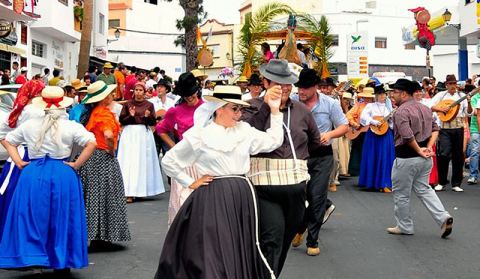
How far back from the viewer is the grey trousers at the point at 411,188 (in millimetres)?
9445

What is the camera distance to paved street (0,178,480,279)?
25.0ft

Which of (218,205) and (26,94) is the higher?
(26,94)

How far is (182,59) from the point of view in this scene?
182ft

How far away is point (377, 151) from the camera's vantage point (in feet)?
48.3

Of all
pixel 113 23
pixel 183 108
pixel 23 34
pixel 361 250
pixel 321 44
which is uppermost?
pixel 113 23

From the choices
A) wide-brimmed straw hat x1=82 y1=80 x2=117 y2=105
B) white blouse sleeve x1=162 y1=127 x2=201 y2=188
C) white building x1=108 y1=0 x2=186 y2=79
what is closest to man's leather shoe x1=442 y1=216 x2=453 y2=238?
wide-brimmed straw hat x1=82 y1=80 x2=117 y2=105

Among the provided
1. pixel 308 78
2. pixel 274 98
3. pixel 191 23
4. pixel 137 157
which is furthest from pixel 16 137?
pixel 191 23

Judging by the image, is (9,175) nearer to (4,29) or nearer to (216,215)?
(216,215)

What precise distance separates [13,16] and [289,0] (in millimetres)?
42673

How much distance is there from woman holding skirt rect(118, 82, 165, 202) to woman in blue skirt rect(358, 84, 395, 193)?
3.92 metres

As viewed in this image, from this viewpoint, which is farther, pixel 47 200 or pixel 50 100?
pixel 50 100

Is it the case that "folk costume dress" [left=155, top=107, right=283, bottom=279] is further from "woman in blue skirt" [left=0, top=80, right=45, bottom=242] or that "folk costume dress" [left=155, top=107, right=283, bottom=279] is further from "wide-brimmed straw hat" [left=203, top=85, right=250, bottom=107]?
"woman in blue skirt" [left=0, top=80, right=45, bottom=242]

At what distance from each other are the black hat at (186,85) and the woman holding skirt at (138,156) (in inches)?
153

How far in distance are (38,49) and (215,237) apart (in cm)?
2903
